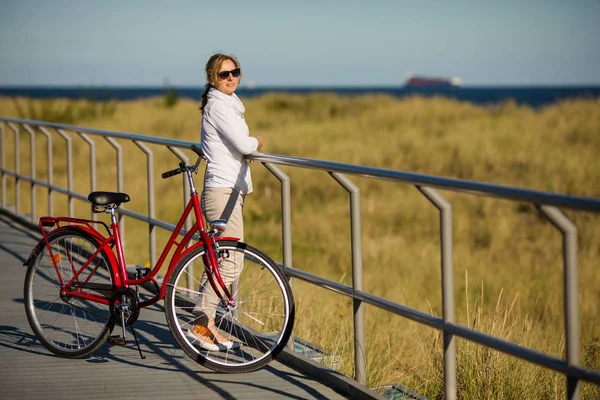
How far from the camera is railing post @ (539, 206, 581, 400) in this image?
3.23 meters

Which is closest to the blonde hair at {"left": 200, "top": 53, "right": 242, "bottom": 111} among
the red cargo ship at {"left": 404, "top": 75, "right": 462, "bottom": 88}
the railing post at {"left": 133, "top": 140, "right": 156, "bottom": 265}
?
the railing post at {"left": 133, "top": 140, "right": 156, "bottom": 265}

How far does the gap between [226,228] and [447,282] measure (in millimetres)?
1778

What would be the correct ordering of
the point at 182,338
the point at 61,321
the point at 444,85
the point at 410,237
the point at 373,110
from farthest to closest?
the point at 444,85, the point at 373,110, the point at 410,237, the point at 61,321, the point at 182,338

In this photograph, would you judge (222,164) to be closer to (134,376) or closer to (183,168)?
(183,168)

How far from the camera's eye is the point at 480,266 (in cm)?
1343

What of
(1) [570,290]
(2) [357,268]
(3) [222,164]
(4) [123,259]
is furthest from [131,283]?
(1) [570,290]

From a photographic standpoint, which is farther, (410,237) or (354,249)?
(410,237)

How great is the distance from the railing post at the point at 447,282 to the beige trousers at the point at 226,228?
4.64 feet

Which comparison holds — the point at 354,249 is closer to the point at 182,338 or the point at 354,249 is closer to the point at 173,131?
the point at 182,338

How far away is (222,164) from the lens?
522 cm

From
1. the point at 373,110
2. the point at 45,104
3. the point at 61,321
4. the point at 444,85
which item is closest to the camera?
the point at 61,321

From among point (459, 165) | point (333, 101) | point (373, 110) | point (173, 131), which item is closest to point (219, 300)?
point (459, 165)

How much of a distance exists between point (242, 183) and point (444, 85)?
193339 millimetres

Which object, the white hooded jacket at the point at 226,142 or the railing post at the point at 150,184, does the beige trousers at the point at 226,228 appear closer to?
the white hooded jacket at the point at 226,142
